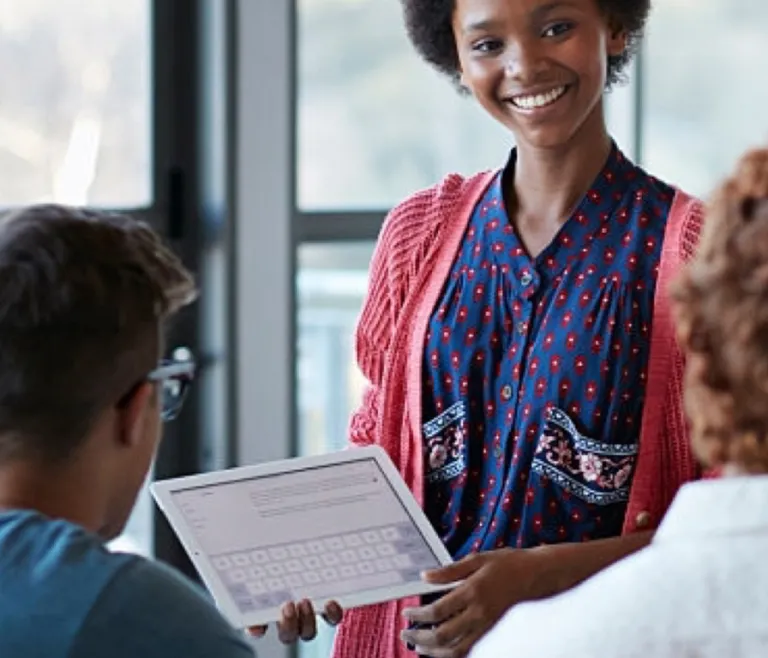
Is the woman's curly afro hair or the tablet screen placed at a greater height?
the woman's curly afro hair

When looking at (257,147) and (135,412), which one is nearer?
(135,412)

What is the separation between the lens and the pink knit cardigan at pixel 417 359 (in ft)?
→ 6.81

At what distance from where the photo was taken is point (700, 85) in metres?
3.94

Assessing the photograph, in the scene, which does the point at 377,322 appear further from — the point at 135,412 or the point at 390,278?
the point at 135,412

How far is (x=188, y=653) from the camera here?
4.70ft

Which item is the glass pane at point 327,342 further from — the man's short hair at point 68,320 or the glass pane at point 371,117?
the man's short hair at point 68,320

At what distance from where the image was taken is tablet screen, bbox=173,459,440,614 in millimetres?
2016

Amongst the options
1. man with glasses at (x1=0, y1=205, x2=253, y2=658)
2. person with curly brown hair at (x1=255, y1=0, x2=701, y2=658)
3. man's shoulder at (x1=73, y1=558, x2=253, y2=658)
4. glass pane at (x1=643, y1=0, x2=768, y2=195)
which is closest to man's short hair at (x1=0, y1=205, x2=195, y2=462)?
man with glasses at (x1=0, y1=205, x2=253, y2=658)

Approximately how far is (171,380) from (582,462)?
0.61 m

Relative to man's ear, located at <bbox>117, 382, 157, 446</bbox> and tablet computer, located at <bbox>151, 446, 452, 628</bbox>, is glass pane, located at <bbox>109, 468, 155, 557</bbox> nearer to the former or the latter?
tablet computer, located at <bbox>151, 446, 452, 628</bbox>

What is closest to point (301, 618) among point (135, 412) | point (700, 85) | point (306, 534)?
point (306, 534)

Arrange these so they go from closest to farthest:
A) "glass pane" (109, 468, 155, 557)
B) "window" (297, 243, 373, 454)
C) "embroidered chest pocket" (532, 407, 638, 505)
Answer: "embroidered chest pocket" (532, 407, 638, 505) → "glass pane" (109, 468, 155, 557) → "window" (297, 243, 373, 454)

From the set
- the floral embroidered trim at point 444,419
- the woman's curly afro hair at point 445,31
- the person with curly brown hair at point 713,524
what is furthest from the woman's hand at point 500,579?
the person with curly brown hair at point 713,524

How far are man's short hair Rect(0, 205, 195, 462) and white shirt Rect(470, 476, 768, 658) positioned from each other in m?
0.53
